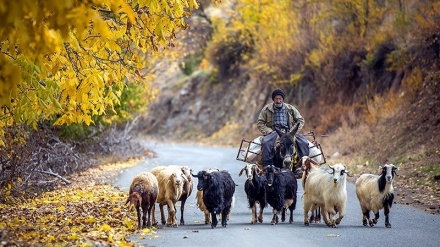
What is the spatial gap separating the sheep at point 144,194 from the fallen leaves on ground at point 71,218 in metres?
0.30

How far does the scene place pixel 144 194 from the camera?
44.0 ft

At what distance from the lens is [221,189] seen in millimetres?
13828

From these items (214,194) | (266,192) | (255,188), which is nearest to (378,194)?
(266,192)

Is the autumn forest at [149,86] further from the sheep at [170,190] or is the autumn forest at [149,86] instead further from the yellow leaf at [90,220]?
the sheep at [170,190]

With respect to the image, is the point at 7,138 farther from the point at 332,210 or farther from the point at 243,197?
the point at 332,210

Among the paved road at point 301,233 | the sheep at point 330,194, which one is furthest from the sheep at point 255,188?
the sheep at point 330,194

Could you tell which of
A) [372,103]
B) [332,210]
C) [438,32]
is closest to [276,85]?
[372,103]

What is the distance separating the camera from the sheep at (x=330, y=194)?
13.8 metres

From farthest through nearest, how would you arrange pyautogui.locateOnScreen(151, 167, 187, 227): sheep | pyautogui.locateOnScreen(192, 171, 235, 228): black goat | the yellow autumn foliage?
1. pyautogui.locateOnScreen(151, 167, 187, 227): sheep
2. pyautogui.locateOnScreen(192, 171, 235, 228): black goat
3. the yellow autumn foliage

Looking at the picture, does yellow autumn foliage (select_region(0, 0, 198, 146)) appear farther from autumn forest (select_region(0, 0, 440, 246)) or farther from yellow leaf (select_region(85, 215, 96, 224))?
yellow leaf (select_region(85, 215, 96, 224))

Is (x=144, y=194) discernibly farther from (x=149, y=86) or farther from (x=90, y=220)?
(x=149, y=86)

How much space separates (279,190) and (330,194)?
1.08 metres

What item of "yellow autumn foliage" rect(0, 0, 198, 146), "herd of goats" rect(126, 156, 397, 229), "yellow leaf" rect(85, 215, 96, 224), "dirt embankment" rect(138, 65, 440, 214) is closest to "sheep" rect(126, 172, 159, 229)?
"herd of goats" rect(126, 156, 397, 229)

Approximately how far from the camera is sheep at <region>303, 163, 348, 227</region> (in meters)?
13.8
